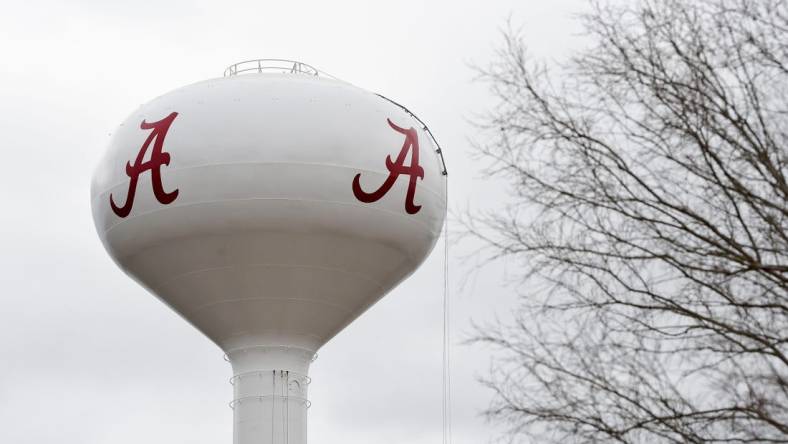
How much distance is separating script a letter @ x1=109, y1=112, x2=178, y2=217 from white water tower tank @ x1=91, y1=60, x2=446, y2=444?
0.02 m

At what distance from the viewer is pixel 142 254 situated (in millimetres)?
16938

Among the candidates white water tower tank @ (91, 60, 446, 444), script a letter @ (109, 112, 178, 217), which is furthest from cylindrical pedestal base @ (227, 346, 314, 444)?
script a letter @ (109, 112, 178, 217)

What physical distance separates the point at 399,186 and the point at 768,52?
11.1 metres

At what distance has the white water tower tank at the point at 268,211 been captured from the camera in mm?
16344

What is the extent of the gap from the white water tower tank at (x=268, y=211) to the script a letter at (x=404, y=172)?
0.02 meters

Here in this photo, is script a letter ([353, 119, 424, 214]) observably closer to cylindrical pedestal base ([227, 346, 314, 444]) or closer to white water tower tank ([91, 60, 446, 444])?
white water tower tank ([91, 60, 446, 444])

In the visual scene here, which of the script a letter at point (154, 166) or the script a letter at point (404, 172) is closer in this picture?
the script a letter at point (154, 166)

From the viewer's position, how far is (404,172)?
17.0m

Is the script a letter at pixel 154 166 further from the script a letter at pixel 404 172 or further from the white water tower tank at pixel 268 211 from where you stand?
the script a letter at pixel 404 172

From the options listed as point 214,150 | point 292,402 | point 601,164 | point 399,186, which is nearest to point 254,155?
point 214,150

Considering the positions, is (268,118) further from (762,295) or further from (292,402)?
(762,295)

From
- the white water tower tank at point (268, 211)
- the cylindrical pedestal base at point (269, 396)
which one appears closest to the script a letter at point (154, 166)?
the white water tower tank at point (268, 211)

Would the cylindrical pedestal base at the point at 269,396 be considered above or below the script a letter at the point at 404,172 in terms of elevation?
below

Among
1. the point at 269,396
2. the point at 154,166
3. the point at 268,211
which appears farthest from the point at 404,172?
the point at 269,396
